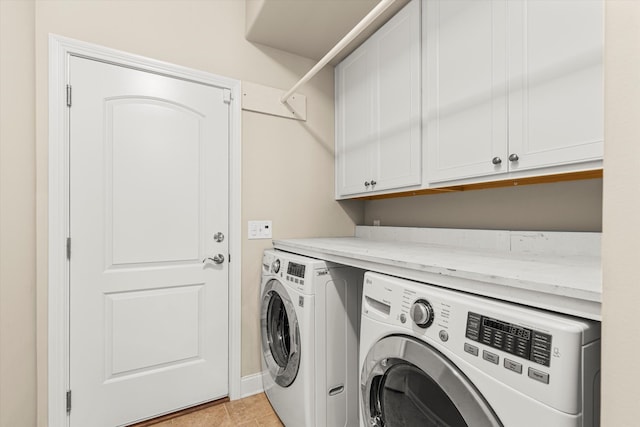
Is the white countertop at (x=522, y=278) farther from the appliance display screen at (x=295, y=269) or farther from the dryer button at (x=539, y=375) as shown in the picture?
the appliance display screen at (x=295, y=269)

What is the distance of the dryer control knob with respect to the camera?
834mm

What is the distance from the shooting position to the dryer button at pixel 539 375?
58 cm

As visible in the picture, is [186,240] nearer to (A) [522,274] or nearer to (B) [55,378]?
(B) [55,378]

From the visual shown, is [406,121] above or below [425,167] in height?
above

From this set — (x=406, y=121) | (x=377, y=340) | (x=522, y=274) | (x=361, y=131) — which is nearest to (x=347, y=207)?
(x=361, y=131)

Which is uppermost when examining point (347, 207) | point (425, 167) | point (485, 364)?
point (425, 167)

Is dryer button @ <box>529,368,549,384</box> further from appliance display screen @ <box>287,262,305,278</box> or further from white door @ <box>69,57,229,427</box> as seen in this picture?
white door @ <box>69,57,229,427</box>

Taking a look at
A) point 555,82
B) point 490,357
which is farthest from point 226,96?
point 490,357

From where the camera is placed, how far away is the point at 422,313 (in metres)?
0.84

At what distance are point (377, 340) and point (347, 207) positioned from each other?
1.56 m

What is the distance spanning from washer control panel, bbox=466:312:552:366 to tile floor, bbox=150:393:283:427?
1.44 m

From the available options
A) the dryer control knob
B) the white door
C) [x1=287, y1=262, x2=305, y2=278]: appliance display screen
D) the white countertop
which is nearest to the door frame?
the white door

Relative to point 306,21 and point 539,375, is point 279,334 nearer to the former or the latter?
point 539,375

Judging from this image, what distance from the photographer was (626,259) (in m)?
0.44
